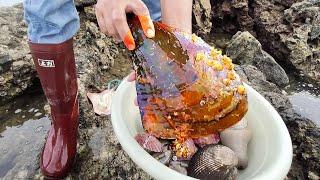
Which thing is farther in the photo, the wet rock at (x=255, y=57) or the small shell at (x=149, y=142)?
the wet rock at (x=255, y=57)

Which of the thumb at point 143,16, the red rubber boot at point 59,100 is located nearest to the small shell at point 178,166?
the thumb at point 143,16

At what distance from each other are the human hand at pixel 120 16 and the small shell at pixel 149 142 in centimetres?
47

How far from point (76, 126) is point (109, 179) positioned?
38cm

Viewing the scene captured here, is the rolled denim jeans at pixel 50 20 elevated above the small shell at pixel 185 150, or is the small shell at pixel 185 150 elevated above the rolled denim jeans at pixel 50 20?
the rolled denim jeans at pixel 50 20

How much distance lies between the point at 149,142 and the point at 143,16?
58cm

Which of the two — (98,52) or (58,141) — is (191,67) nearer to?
(58,141)

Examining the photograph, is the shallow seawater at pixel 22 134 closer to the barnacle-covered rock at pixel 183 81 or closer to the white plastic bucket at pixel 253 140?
the white plastic bucket at pixel 253 140

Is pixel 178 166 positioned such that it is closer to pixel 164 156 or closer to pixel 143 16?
pixel 164 156

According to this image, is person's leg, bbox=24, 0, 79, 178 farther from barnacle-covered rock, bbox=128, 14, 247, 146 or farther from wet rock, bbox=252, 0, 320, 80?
wet rock, bbox=252, 0, 320, 80

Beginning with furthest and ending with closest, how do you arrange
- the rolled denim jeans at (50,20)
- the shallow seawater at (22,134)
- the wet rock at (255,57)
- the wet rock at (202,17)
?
the wet rock at (202,17)
the wet rock at (255,57)
the shallow seawater at (22,134)
the rolled denim jeans at (50,20)

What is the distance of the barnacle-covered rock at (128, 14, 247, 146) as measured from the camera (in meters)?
1.81

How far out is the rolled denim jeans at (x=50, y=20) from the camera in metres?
2.02

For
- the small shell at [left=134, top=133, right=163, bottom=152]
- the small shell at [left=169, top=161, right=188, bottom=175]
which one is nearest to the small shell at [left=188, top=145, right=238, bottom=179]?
the small shell at [left=169, top=161, right=188, bottom=175]

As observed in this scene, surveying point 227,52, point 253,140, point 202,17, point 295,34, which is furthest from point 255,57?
point 253,140
